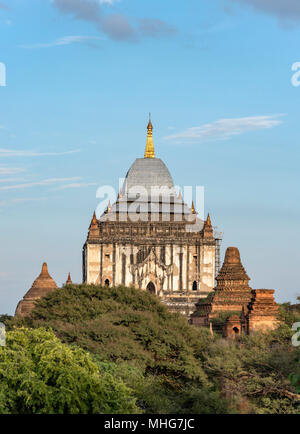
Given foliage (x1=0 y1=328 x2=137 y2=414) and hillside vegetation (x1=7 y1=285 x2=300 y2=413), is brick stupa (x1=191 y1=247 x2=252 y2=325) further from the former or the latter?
foliage (x1=0 y1=328 x2=137 y2=414)

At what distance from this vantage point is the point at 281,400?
145 ft

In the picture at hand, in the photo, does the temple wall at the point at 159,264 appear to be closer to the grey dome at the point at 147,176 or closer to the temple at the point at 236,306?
the grey dome at the point at 147,176

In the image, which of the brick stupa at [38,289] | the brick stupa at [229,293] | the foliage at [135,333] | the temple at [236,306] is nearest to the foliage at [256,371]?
the foliage at [135,333]

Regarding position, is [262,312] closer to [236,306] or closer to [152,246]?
[236,306]

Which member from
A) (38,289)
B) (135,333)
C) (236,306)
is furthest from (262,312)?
(38,289)

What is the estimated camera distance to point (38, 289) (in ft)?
311

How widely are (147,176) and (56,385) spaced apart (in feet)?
297

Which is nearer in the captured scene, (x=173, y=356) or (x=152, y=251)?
(x=173, y=356)

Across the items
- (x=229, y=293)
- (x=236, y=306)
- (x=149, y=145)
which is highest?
(x=149, y=145)

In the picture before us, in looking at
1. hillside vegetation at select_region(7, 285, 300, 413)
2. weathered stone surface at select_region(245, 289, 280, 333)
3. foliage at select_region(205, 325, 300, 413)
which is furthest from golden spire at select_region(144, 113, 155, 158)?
foliage at select_region(205, 325, 300, 413)

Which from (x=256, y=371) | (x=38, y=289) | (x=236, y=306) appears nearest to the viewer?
(x=256, y=371)
